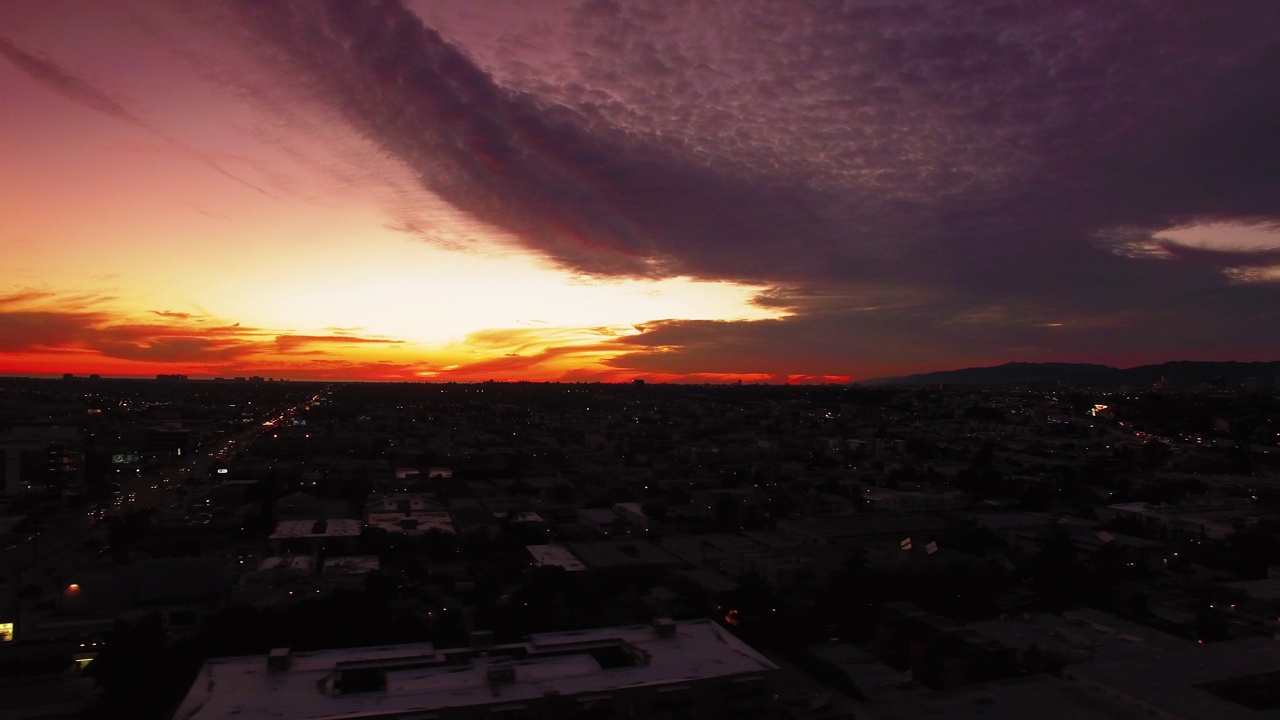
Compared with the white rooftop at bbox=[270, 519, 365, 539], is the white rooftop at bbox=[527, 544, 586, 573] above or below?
below

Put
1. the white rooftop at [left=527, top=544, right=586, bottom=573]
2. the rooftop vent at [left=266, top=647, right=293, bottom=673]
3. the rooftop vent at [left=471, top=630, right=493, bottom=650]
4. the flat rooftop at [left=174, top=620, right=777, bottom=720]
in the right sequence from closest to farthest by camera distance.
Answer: the flat rooftop at [left=174, top=620, right=777, bottom=720]
the rooftop vent at [left=266, top=647, right=293, bottom=673]
the rooftop vent at [left=471, top=630, right=493, bottom=650]
the white rooftop at [left=527, top=544, right=586, bottom=573]

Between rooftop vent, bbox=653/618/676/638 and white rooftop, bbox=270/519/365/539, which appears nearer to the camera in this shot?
rooftop vent, bbox=653/618/676/638

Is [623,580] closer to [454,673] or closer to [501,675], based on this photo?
[454,673]

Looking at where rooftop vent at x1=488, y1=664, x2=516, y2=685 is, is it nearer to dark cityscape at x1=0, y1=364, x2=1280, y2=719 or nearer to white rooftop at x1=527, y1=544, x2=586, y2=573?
dark cityscape at x1=0, y1=364, x2=1280, y2=719

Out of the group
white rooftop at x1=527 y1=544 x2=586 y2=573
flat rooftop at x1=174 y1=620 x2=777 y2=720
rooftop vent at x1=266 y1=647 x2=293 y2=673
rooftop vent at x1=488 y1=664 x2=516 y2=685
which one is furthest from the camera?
white rooftop at x1=527 y1=544 x2=586 y2=573

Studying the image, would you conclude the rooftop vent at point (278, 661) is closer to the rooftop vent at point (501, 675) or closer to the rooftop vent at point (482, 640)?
the rooftop vent at point (482, 640)

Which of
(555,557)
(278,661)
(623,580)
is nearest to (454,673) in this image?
(278,661)

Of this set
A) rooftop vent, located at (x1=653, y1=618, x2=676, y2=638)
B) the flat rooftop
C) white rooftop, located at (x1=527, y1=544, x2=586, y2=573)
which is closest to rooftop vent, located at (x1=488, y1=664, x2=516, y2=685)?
the flat rooftop

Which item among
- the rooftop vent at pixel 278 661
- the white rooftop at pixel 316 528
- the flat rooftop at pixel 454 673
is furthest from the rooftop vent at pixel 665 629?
the white rooftop at pixel 316 528
